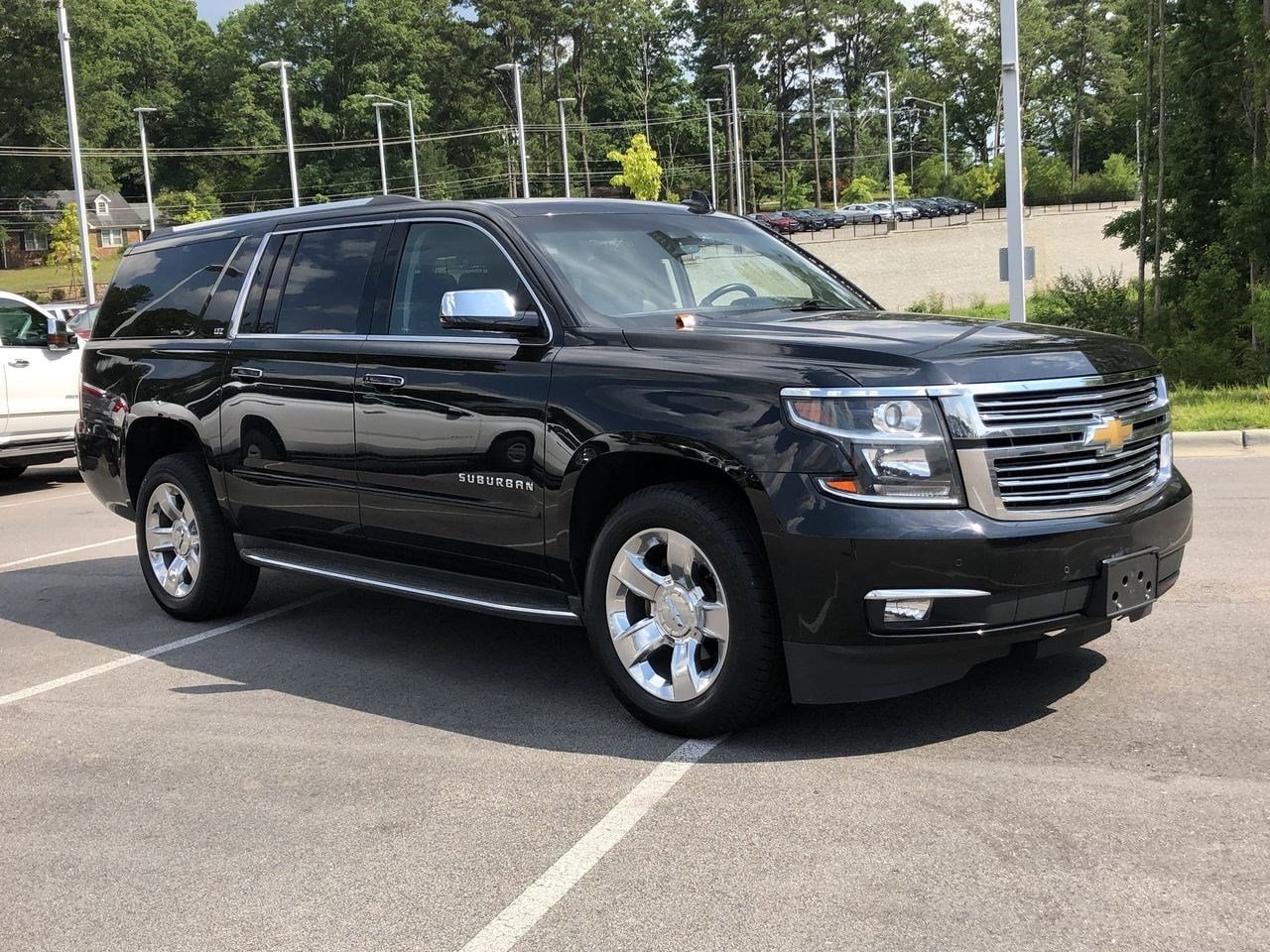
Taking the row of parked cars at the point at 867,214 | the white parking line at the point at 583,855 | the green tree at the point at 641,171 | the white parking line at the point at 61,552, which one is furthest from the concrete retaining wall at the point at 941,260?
the white parking line at the point at 583,855

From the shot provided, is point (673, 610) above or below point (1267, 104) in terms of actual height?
below

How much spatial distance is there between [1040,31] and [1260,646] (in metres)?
111

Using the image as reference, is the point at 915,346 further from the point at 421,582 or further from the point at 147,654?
the point at 147,654

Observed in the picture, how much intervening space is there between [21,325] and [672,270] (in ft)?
33.0

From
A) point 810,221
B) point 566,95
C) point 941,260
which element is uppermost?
point 566,95

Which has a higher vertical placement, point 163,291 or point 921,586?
point 163,291

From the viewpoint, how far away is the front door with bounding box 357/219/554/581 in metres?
5.12

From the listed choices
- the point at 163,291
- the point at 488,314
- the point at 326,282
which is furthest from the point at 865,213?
the point at 488,314

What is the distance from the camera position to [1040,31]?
349ft

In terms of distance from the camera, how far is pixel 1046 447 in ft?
14.2

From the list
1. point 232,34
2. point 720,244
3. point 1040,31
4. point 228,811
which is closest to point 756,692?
point 228,811

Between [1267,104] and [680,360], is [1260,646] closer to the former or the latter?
[680,360]

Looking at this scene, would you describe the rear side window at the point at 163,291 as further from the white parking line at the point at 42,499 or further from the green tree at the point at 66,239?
the green tree at the point at 66,239

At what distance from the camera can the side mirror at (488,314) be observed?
503 cm
